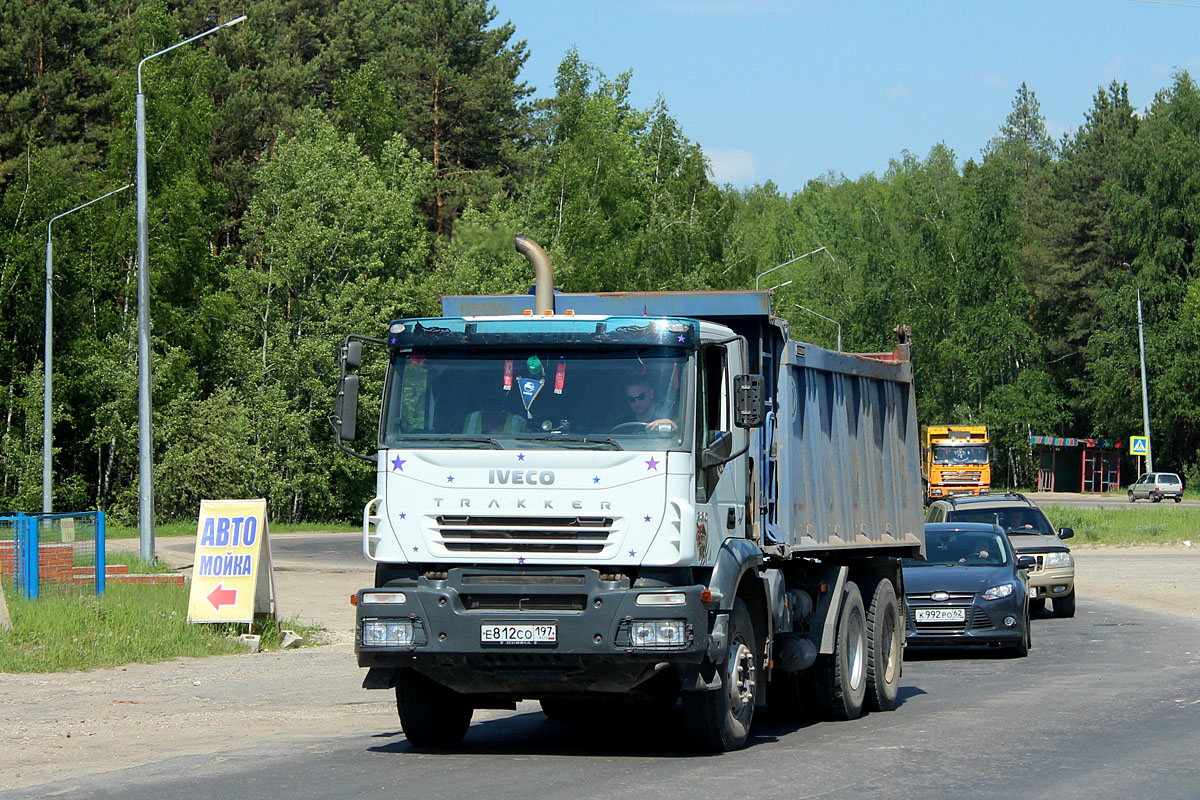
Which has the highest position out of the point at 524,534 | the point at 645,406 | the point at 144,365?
the point at 144,365

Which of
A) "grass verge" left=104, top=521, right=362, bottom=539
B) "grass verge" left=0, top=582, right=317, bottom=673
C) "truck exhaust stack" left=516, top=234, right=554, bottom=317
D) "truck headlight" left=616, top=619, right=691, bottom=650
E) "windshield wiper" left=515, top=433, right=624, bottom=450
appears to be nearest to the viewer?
"truck headlight" left=616, top=619, right=691, bottom=650

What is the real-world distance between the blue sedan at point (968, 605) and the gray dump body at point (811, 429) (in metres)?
3.10

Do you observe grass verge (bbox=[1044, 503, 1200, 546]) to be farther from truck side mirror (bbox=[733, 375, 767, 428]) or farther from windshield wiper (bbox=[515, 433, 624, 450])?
windshield wiper (bbox=[515, 433, 624, 450])

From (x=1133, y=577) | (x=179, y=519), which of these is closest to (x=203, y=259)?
(x=179, y=519)

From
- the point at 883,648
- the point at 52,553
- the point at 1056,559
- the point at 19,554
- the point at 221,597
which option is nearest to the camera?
the point at 883,648

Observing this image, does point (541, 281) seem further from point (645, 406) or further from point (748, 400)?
point (748, 400)

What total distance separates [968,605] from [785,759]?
7.86 m

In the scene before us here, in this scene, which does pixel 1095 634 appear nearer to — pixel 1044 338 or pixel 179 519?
pixel 179 519

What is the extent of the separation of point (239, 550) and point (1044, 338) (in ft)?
272

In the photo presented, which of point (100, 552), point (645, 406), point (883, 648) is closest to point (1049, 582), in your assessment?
point (883, 648)

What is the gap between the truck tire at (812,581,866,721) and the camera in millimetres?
12328

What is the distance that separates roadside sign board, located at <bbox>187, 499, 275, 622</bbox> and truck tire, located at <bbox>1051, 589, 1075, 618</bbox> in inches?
461

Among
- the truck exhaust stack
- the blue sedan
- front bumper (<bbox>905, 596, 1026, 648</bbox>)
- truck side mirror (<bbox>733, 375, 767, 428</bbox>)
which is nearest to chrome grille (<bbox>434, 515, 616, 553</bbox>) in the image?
truck side mirror (<bbox>733, 375, 767, 428</bbox>)

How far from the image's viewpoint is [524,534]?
31.3 ft
